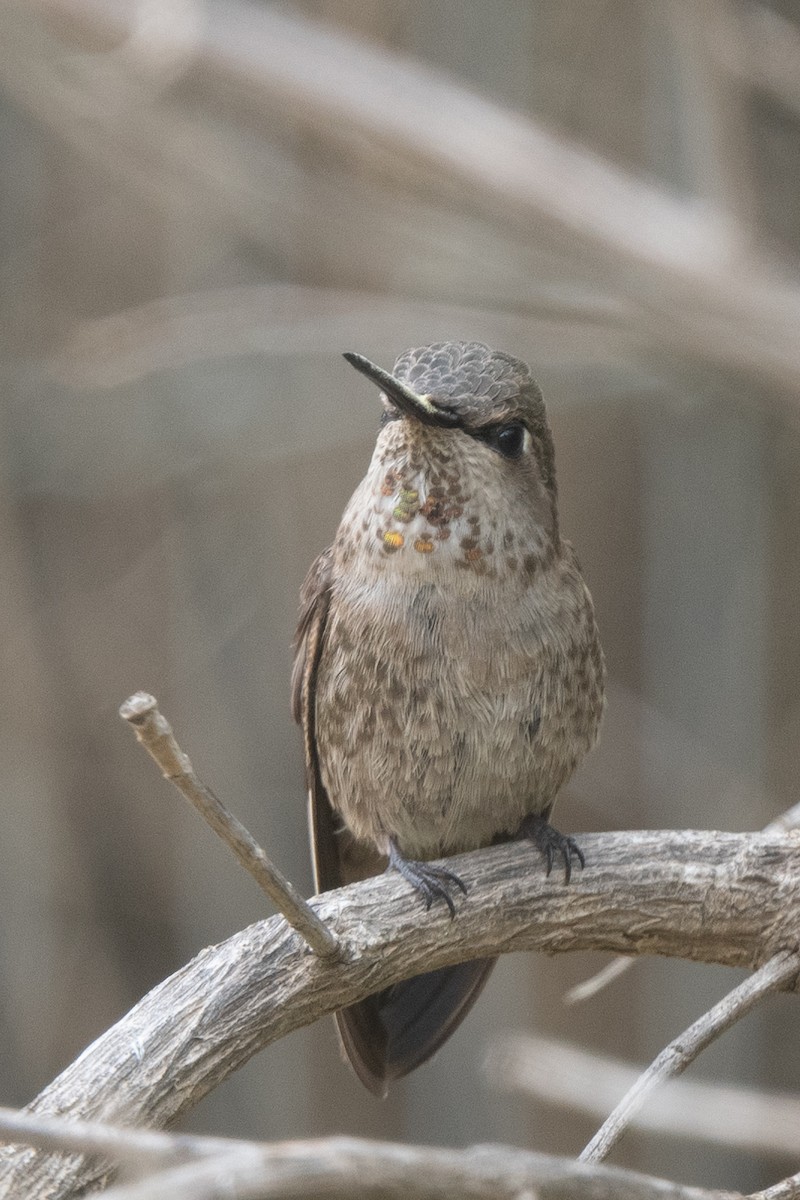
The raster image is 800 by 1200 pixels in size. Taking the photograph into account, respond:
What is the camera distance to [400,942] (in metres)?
1.94

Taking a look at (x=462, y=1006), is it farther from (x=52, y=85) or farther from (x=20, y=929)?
(x=52, y=85)

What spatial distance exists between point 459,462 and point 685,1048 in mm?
949

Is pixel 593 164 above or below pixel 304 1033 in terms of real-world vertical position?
above

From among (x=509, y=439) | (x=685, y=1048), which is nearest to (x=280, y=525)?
(x=509, y=439)

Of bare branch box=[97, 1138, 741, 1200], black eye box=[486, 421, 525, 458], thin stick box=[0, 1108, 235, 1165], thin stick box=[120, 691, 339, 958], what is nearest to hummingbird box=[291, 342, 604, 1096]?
black eye box=[486, 421, 525, 458]

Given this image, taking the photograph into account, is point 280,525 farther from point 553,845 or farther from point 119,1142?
point 119,1142

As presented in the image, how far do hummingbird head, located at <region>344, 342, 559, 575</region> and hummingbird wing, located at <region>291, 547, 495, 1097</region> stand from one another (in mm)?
306

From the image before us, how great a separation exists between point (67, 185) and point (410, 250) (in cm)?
134

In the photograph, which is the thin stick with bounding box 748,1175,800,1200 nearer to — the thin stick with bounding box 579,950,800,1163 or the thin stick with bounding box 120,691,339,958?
the thin stick with bounding box 579,950,800,1163

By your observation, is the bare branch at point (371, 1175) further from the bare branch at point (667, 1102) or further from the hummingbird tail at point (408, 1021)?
the hummingbird tail at point (408, 1021)

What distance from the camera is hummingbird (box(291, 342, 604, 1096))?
7.35ft

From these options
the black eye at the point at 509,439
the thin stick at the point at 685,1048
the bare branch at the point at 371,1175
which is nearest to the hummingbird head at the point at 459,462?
the black eye at the point at 509,439

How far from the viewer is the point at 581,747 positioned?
7.95 ft

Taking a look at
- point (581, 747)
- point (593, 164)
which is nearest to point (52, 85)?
point (593, 164)
